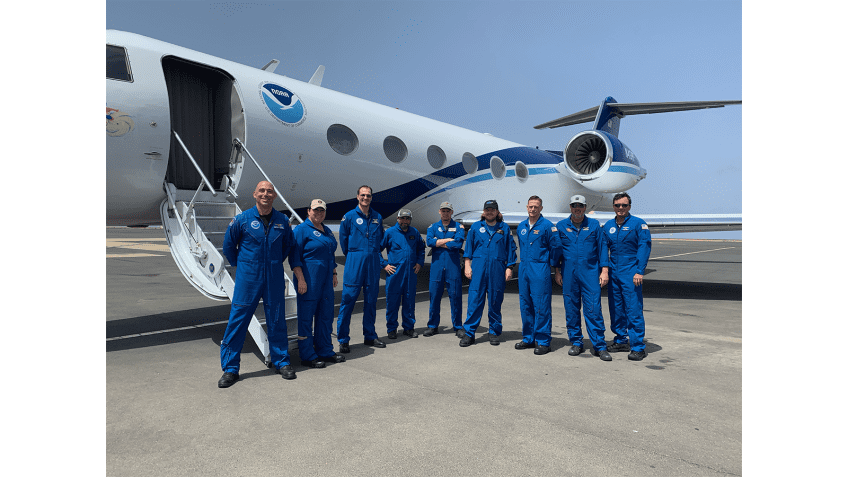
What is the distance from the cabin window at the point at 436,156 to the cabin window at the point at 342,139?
2020 millimetres

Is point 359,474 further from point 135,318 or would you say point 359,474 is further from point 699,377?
point 135,318

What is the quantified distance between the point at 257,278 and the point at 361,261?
4.41ft

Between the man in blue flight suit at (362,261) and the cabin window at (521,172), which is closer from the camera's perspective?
the man in blue flight suit at (362,261)

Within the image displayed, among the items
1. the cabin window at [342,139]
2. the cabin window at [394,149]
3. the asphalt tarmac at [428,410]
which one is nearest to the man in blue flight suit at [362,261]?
the asphalt tarmac at [428,410]

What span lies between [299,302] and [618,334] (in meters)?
3.46

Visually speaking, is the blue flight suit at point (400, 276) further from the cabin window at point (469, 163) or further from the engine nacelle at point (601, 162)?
the engine nacelle at point (601, 162)

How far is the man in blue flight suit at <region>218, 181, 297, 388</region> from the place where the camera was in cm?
436

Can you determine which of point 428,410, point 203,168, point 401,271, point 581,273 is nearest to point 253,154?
point 203,168

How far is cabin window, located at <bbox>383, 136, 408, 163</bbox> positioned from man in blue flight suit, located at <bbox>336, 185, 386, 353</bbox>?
357cm

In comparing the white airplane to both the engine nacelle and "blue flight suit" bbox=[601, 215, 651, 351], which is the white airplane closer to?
the engine nacelle

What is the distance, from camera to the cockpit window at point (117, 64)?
5.71 m

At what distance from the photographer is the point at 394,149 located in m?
9.20

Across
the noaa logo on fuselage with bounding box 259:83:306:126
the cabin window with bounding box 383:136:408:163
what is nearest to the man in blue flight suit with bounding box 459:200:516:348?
the noaa logo on fuselage with bounding box 259:83:306:126

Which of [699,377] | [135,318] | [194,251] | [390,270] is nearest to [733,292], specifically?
[699,377]
